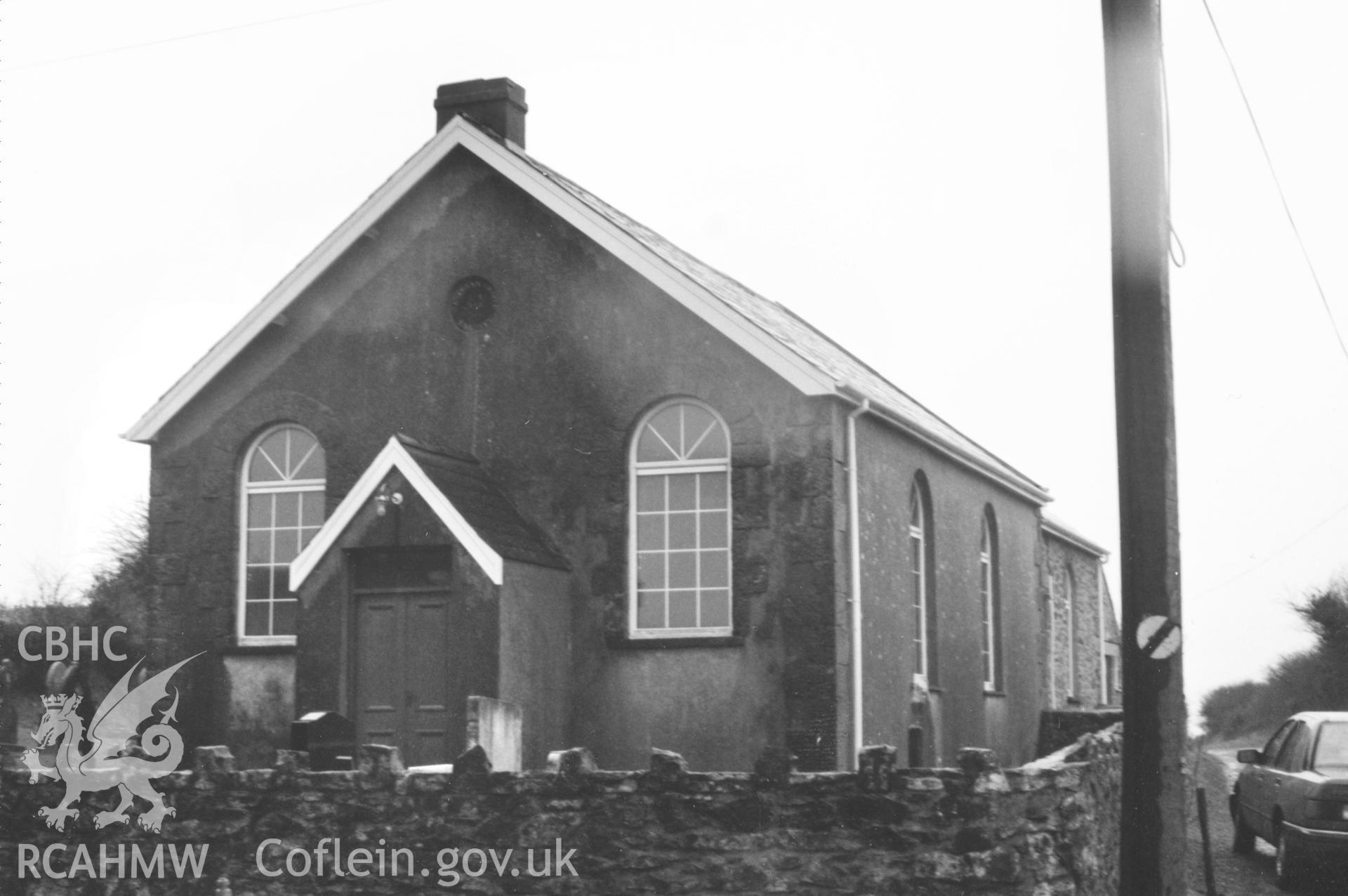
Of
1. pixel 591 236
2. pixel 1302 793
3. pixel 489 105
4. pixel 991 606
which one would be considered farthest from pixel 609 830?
pixel 991 606

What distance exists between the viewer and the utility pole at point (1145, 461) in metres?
9.43

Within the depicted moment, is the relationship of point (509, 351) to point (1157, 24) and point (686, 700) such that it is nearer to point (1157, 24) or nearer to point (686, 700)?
point (686, 700)

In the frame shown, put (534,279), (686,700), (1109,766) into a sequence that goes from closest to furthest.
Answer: (1109,766), (686,700), (534,279)

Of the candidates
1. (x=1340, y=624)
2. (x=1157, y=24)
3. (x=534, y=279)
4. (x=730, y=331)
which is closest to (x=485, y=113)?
(x=534, y=279)

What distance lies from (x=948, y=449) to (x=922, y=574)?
1.52m

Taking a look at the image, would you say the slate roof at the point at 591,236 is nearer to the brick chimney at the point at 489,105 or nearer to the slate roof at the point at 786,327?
the slate roof at the point at 786,327

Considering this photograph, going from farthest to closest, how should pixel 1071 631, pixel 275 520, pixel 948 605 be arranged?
1. pixel 1071 631
2. pixel 948 605
3. pixel 275 520

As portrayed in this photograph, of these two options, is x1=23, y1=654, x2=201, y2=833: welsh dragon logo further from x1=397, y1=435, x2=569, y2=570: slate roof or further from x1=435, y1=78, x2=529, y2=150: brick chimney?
x1=435, y1=78, x2=529, y2=150: brick chimney

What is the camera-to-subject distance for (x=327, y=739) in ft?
46.0

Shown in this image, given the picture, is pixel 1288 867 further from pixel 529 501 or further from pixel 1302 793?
pixel 529 501

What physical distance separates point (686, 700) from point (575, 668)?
122 centimetres

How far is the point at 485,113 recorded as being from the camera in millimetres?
19062

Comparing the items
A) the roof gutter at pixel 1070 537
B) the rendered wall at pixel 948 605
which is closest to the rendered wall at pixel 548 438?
the rendered wall at pixel 948 605

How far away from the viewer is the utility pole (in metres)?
9.43
